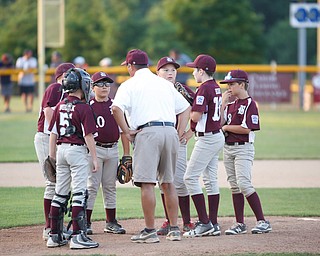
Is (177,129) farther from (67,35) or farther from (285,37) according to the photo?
(285,37)

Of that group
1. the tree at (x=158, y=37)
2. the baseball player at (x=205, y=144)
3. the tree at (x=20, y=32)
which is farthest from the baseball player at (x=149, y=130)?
the tree at (x=20, y=32)

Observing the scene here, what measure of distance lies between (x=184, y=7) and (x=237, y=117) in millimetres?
46312

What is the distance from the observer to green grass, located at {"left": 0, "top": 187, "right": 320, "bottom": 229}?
10.7 m

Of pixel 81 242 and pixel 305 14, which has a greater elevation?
pixel 305 14

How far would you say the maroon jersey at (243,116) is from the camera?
938cm

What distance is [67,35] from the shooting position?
47906mm

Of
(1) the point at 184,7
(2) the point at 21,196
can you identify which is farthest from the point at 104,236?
(1) the point at 184,7

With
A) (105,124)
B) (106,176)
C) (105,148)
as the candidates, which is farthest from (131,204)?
(105,124)

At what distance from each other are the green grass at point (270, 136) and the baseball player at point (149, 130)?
7.88m

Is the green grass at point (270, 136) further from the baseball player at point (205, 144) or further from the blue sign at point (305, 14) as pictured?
the baseball player at point (205, 144)

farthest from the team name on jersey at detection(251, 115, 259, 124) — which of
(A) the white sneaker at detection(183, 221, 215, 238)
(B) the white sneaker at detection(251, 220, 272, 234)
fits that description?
(A) the white sneaker at detection(183, 221, 215, 238)

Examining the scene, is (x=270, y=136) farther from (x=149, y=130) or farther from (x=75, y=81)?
(x=75, y=81)

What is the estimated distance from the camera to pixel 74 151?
8.60 metres

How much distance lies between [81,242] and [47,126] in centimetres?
151
